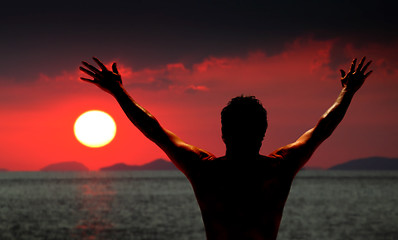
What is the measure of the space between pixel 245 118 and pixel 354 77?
128cm

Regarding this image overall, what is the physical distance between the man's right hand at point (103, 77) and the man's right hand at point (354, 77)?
166 cm

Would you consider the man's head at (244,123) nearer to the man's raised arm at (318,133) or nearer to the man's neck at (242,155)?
the man's neck at (242,155)

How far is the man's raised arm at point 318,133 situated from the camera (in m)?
2.65

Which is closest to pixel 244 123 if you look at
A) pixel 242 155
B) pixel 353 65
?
pixel 242 155

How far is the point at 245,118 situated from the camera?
2480mm

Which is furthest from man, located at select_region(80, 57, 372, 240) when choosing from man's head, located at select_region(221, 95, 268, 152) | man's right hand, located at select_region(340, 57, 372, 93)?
man's right hand, located at select_region(340, 57, 372, 93)

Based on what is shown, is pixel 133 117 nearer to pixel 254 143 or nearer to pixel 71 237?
pixel 254 143

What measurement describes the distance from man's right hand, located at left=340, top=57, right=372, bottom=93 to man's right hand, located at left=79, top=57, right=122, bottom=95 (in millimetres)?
1661

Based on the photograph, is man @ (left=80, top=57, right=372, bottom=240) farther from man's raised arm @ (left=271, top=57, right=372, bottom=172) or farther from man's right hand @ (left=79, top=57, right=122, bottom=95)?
man's right hand @ (left=79, top=57, right=122, bottom=95)

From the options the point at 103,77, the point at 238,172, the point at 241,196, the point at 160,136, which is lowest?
the point at 241,196

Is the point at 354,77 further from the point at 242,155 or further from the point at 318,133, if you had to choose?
the point at 242,155

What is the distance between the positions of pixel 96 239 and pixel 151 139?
29.8m

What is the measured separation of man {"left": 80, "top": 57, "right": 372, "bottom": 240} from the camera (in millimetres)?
2490

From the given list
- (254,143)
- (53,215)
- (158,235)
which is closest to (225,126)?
(254,143)
